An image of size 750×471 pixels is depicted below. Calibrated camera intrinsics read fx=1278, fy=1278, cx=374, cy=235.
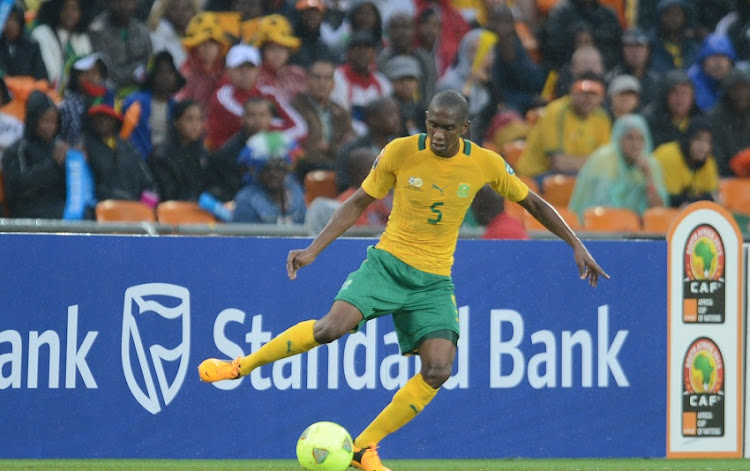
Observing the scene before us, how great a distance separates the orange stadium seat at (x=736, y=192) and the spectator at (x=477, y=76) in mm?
2373

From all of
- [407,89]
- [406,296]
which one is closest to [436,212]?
[406,296]

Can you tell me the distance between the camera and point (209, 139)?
1120cm

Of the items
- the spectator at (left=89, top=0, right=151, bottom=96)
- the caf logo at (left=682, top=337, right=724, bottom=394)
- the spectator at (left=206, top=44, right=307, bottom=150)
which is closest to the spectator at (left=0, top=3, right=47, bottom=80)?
the spectator at (left=89, top=0, right=151, bottom=96)

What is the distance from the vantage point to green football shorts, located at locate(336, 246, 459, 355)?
272 inches

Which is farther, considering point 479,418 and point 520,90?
point 520,90

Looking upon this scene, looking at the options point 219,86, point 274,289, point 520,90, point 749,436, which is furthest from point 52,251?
point 520,90

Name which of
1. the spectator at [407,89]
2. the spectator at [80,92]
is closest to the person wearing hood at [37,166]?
the spectator at [80,92]

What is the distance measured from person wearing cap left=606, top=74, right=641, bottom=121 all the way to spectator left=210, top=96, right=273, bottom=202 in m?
3.62

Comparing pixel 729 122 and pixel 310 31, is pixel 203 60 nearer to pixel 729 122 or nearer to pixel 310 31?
pixel 310 31

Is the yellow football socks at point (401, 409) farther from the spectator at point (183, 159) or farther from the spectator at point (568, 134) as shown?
the spectator at point (568, 134)

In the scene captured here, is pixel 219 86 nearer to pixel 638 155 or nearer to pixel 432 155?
pixel 638 155

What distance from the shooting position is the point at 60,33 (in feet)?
37.3

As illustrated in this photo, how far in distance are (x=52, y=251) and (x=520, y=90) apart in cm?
651

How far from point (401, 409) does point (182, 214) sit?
142 inches
